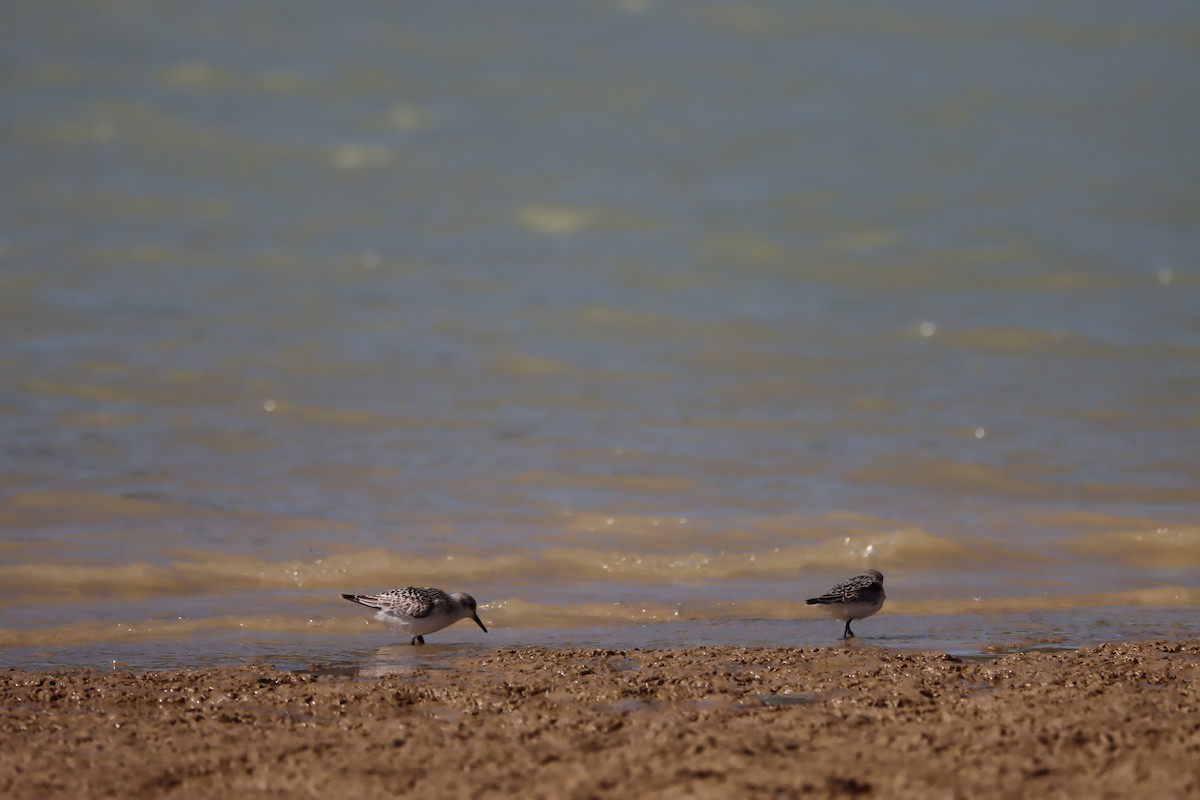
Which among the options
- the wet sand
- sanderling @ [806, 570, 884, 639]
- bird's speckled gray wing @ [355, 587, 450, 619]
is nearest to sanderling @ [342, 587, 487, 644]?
bird's speckled gray wing @ [355, 587, 450, 619]

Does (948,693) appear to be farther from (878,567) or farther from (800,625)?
(878,567)

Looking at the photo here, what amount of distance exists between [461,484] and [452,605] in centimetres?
546

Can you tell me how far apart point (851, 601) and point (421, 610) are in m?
2.44

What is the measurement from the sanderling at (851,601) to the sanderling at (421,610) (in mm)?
2008

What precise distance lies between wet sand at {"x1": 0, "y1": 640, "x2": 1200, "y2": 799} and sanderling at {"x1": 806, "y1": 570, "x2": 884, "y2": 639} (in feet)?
4.05

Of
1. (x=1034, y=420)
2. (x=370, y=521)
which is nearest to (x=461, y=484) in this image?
(x=370, y=521)

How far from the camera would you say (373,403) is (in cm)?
1605

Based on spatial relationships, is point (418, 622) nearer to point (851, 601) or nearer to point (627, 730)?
point (851, 601)

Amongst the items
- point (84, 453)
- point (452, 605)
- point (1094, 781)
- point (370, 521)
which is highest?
point (84, 453)

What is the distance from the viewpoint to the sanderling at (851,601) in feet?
23.5

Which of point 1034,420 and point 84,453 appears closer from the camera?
point 84,453

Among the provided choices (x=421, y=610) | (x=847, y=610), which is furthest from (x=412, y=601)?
(x=847, y=610)

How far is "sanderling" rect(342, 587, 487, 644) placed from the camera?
23.1ft

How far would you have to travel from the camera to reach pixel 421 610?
7.02 m
